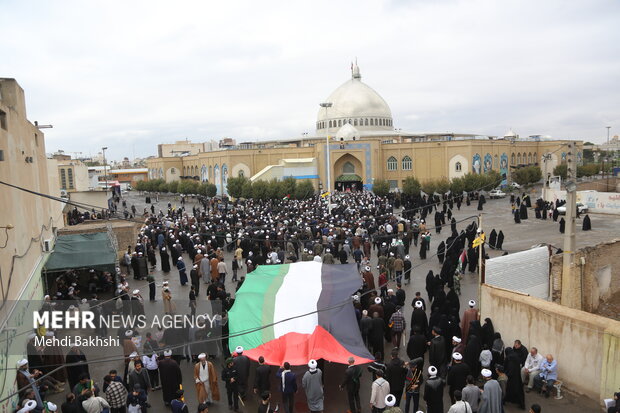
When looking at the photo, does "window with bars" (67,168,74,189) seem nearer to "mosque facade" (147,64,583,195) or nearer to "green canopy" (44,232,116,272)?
"mosque facade" (147,64,583,195)

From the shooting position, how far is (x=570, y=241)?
10273 millimetres

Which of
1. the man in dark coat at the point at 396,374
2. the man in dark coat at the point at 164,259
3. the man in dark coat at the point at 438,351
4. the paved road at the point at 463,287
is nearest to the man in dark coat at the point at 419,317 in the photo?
the paved road at the point at 463,287

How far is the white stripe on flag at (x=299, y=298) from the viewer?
759 centimetres

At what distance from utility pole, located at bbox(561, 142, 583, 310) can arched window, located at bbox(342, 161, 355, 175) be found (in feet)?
111

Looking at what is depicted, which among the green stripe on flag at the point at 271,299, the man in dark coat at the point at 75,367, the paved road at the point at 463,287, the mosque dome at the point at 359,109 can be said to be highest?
the mosque dome at the point at 359,109

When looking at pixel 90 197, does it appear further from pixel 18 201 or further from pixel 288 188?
pixel 18 201

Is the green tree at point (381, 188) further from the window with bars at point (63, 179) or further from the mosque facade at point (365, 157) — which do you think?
the window with bars at point (63, 179)

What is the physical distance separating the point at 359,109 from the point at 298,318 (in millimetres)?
45734

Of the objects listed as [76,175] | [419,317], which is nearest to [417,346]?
[419,317]

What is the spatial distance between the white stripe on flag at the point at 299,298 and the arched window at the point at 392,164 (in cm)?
3490

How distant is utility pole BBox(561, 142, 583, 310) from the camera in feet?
32.7

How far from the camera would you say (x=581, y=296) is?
448 inches

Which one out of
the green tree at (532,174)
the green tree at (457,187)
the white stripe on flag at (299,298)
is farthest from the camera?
the green tree at (532,174)

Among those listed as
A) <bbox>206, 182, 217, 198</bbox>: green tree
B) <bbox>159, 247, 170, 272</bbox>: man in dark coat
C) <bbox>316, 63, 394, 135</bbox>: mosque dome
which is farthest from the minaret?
<bbox>159, 247, 170, 272</bbox>: man in dark coat
